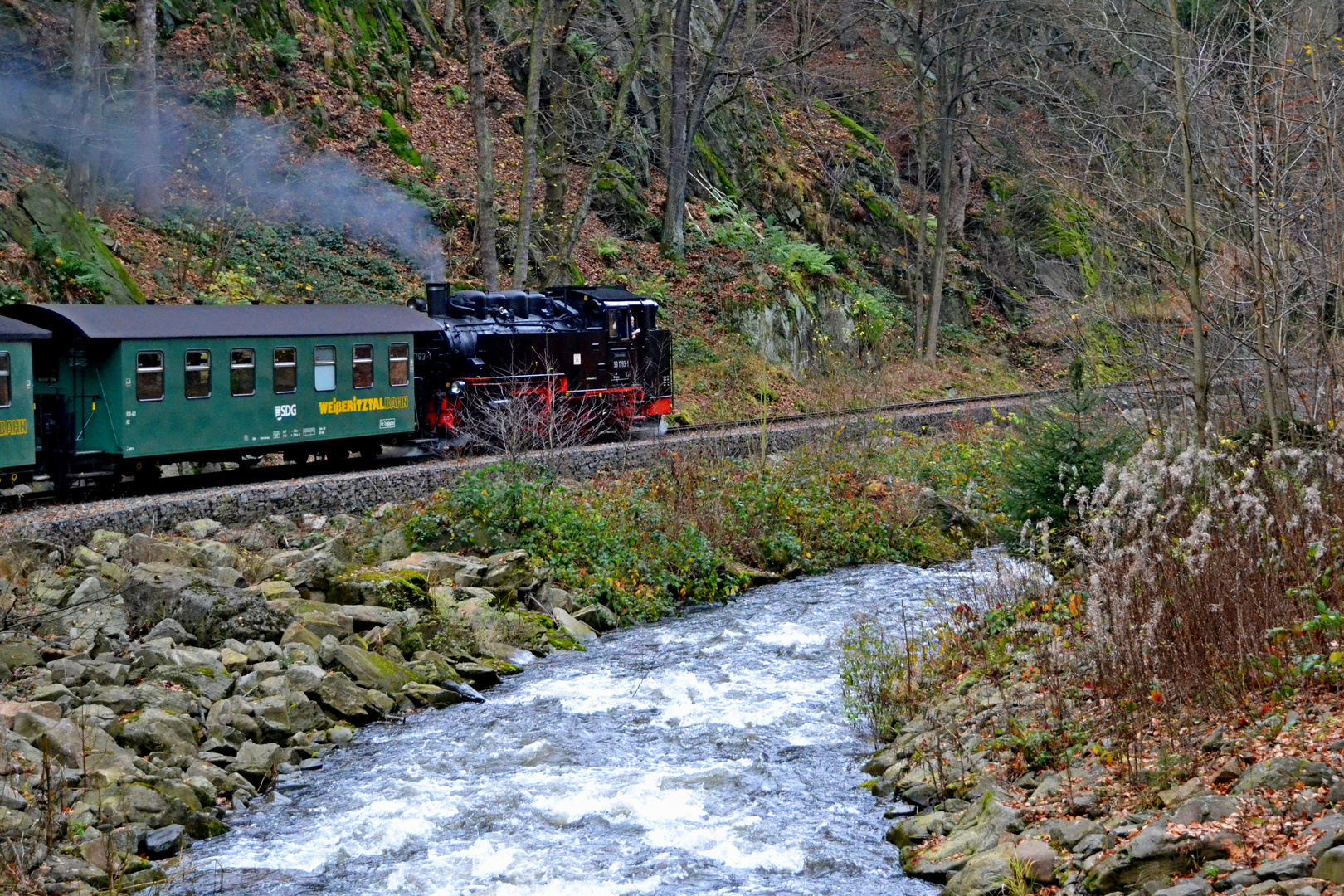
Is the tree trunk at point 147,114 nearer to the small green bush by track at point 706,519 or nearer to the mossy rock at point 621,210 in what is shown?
the mossy rock at point 621,210

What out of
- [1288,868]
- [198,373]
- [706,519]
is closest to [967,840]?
[1288,868]

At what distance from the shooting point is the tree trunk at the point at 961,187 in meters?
39.3

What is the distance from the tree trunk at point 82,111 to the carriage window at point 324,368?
8001mm

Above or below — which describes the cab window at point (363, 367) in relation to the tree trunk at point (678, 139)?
below

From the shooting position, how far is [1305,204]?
1141cm

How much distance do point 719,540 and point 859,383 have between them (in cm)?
900

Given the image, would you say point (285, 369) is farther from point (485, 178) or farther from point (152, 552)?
point (485, 178)

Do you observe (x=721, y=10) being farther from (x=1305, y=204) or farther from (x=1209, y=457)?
(x=1209, y=457)

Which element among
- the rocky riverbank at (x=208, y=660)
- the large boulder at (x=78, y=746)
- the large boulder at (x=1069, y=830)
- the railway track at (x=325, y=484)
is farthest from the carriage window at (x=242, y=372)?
the large boulder at (x=1069, y=830)

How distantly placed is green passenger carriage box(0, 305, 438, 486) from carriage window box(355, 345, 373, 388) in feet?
0.06

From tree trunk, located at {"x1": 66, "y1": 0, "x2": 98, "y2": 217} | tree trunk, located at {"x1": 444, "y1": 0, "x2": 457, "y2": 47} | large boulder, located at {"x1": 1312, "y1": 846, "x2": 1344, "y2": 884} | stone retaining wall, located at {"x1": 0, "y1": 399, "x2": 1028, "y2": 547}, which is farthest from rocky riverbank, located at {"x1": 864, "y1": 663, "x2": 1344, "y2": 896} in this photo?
tree trunk, located at {"x1": 444, "y1": 0, "x2": 457, "y2": 47}

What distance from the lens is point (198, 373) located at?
1747 cm

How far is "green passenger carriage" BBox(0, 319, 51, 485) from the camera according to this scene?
50.7ft

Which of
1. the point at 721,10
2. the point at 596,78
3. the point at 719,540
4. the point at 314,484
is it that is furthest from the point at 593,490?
the point at 721,10
